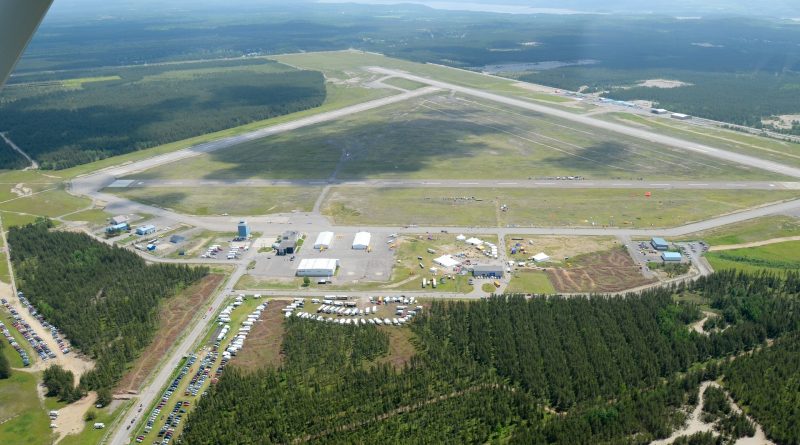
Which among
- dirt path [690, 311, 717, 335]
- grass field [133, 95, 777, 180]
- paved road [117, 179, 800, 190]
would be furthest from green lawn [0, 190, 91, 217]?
dirt path [690, 311, 717, 335]

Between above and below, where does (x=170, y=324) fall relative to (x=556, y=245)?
below

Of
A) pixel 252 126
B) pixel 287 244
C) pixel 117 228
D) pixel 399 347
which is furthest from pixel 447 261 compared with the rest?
pixel 252 126

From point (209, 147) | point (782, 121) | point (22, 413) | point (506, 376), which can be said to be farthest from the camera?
point (782, 121)

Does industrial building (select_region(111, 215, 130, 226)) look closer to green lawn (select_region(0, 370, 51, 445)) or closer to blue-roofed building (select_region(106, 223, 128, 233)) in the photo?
blue-roofed building (select_region(106, 223, 128, 233))

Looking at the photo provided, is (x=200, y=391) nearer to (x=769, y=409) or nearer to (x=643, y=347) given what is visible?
(x=643, y=347)

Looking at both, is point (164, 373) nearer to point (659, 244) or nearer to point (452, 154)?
point (659, 244)

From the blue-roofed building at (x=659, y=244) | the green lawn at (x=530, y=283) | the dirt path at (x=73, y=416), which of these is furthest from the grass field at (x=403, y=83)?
the dirt path at (x=73, y=416)
